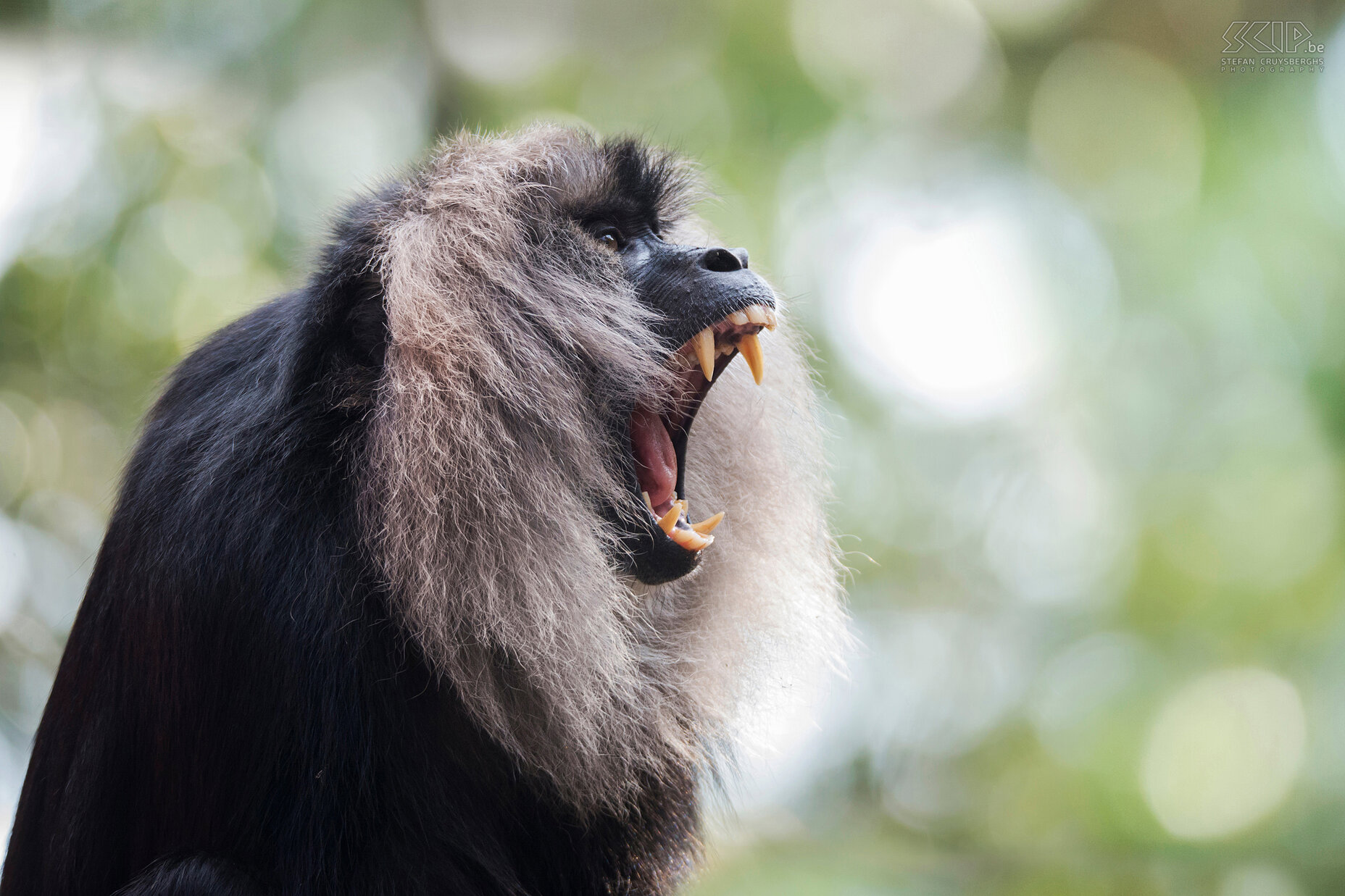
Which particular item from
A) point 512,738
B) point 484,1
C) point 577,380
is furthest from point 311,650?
point 484,1

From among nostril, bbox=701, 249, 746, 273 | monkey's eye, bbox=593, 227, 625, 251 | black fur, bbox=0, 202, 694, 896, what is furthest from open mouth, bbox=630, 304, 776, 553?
black fur, bbox=0, 202, 694, 896

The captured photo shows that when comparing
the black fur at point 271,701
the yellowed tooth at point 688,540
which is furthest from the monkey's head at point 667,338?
the black fur at point 271,701

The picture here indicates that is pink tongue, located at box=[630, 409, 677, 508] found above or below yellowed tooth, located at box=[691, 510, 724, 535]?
above

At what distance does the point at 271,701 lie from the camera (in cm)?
156

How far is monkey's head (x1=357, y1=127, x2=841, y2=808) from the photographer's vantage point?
5.37 feet

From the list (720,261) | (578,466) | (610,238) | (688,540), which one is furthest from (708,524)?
(610,238)

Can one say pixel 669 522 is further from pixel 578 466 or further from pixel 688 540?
pixel 578 466

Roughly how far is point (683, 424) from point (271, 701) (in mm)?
881

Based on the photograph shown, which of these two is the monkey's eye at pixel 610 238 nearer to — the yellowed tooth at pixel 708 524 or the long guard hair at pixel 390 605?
the long guard hair at pixel 390 605

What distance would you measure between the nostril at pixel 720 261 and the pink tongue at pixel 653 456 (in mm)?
290

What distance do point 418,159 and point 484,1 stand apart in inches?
123

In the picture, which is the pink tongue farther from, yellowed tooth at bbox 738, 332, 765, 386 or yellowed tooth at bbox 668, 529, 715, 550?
yellowed tooth at bbox 738, 332, 765, 386

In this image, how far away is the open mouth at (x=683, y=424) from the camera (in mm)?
1846

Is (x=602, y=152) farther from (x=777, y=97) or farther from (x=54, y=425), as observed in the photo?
(x=54, y=425)
